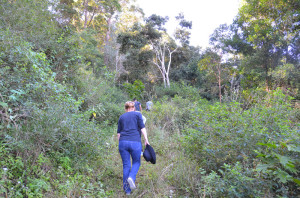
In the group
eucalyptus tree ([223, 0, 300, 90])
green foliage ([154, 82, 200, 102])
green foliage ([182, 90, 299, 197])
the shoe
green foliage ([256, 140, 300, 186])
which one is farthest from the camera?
green foliage ([154, 82, 200, 102])

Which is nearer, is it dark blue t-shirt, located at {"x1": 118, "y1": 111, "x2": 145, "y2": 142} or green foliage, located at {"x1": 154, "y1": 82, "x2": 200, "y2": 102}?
dark blue t-shirt, located at {"x1": 118, "y1": 111, "x2": 145, "y2": 142}

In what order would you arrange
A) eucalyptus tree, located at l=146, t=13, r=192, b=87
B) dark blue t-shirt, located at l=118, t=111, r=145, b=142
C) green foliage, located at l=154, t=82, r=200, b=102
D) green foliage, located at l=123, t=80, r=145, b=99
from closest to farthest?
dark blue t-shirt, located at l=118, t=111, r=145, b=142 < green foliage, located at l=123, t=80, r=145, b=99 < green foliage, located at l=154, t=82, r=200, b=102 < eucalyptus tree, located at l=146, t=13, r=192, b=87

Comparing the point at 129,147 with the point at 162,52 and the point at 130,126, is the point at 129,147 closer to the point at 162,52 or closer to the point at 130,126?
the point at 130,126

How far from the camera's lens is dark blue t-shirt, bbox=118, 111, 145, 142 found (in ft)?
11.6

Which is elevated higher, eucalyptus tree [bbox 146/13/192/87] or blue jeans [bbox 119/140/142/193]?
eucalyptus tree [bbox 146/13/192/87]

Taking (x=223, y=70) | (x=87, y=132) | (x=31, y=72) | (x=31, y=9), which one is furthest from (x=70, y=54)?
(x=223, y=70)

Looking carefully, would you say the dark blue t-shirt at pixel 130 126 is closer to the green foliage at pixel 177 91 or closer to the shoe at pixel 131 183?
the shoe at pixel 131 183

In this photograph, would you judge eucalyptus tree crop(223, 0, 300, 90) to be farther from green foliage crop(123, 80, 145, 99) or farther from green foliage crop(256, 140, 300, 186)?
green foliage crop(256, 140, 300, 186)

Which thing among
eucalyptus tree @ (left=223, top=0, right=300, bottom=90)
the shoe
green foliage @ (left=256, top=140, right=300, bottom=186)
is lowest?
the shoe

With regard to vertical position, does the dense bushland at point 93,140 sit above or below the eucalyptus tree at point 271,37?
below

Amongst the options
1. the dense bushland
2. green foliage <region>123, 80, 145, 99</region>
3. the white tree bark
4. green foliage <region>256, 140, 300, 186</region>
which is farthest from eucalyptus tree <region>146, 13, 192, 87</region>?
green foliage <region>256, 140, 300, 186</region>

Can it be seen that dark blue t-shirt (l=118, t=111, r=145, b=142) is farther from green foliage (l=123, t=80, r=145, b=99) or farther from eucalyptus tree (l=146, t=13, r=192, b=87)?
eucalyptus tree (l=146, t=13, r=192, b=87)

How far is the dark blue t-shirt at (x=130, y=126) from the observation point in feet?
11.6

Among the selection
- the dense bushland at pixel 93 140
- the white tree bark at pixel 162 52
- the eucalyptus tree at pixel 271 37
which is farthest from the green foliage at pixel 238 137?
the white tree bark at pixel 162 52
